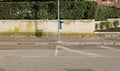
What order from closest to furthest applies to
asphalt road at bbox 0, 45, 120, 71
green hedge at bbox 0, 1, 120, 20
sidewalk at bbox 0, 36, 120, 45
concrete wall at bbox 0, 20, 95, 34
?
asphalt road at bbox 0, 45, 120, 71, sidewalk at bbox 0, 36, 120, 45, concrete wall at bbox 0, 20, 95, 34, green hedge at bbox 0, 1, 120, 20

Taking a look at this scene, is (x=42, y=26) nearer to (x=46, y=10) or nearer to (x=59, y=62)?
(x=46, y=10)

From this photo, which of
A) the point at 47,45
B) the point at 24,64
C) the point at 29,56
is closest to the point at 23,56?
the point at 29,56

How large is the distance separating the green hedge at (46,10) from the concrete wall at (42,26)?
2.03 feet

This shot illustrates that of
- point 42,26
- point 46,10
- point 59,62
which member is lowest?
point 59,62

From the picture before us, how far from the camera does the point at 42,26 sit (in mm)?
21641

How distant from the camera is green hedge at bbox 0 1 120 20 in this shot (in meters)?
22.1

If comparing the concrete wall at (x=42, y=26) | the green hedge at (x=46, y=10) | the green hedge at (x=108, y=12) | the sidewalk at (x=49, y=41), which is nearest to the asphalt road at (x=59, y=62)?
the sidewalk at (x=49, y=41)

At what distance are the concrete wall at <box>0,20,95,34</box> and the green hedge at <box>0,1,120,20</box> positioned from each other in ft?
2.03

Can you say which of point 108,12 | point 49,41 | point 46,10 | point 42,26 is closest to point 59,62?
point 49,41

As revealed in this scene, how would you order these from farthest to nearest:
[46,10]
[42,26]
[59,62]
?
1. [46,10]
2. [42,26]
3. [59,62]

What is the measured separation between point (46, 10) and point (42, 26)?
1.20 metres

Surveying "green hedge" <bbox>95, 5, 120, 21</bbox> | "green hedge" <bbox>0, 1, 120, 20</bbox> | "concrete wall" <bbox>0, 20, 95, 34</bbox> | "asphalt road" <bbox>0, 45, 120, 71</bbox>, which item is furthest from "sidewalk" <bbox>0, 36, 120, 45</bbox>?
"green hedge" <bbox>95, 5, 120, 21</bbox>

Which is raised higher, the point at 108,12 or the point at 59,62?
the point at 108,12

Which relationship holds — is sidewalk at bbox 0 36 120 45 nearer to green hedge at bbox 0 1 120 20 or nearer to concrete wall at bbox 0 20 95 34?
concrete wall at bbox 0 20 95 34
